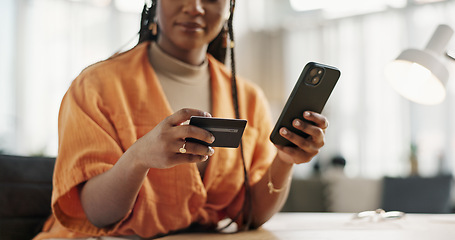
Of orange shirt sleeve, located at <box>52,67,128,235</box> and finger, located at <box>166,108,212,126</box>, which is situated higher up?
finger, located at <box>166,108,212,126</box>

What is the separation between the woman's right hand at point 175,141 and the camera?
0.67 meters

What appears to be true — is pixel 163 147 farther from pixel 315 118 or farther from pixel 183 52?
pixel 183 52

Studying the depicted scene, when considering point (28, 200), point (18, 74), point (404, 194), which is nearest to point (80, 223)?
point (28, 200)

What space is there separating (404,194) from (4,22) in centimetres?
315

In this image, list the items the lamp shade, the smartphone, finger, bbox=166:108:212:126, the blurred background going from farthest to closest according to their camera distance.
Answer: the blurred background < the lamp shade < the smartphone < finger, bbox=166:108:212:126

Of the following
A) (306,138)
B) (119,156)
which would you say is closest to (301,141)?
(306,138)

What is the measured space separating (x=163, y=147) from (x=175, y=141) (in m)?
0.02

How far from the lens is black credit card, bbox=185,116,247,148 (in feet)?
2.21

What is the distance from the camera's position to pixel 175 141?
2.23ft

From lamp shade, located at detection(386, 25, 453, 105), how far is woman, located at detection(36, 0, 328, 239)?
1.13 ft

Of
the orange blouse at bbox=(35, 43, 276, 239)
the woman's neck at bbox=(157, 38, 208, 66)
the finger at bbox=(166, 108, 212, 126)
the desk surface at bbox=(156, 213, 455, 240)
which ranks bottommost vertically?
the desk surface at bbox=(156, 213, 455, 240)

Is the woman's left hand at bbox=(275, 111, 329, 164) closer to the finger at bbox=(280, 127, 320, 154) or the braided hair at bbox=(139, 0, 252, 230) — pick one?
the finger at bbox=(280, 127, 320, 154)

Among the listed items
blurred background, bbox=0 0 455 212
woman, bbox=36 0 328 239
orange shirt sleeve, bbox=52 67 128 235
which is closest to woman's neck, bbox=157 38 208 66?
woman, bbox=36 0 328 239

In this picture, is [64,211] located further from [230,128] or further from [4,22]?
[4,22]
